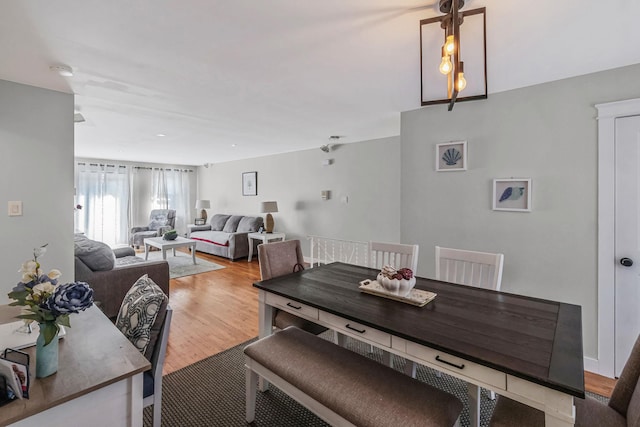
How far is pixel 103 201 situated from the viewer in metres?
7.18

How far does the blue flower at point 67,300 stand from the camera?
1004 millimetres

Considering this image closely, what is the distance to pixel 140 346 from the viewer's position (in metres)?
1.42

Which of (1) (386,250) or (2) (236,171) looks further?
(2) (236,171)

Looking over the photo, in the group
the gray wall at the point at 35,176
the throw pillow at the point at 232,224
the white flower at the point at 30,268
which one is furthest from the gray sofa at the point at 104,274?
the throw pillow at the point at 232,224

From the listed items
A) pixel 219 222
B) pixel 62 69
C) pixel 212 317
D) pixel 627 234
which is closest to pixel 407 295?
pixel 627 234

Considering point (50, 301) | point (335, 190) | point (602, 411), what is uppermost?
point (335, 190)

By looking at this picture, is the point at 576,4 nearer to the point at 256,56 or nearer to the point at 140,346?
the point at 256,56

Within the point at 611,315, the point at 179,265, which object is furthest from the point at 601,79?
the point at 179,265

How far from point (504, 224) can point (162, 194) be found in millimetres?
8188

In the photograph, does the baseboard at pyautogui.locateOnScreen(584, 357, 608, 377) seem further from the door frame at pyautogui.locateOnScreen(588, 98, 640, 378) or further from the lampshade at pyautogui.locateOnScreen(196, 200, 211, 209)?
the lampshade at pyautogui.locateOnScreen(196, 200, 211, 209)

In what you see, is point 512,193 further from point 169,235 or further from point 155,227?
point 155,227

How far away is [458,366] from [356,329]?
47 centimetres

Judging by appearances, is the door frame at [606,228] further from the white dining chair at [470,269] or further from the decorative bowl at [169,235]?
the decorative bowl at [169,235]

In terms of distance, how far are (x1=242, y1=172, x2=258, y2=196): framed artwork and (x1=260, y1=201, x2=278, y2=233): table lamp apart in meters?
0.99
